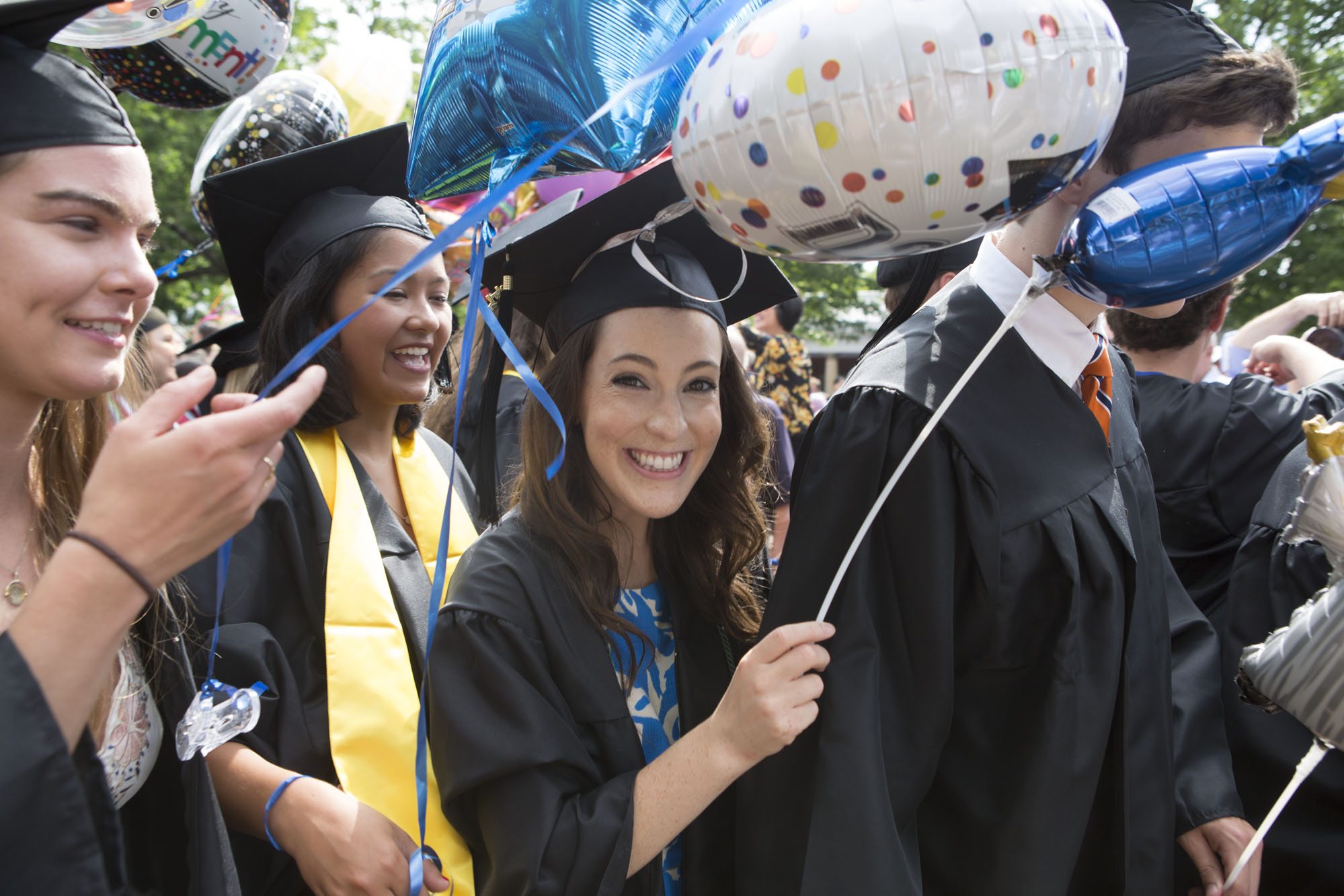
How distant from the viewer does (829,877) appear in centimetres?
150

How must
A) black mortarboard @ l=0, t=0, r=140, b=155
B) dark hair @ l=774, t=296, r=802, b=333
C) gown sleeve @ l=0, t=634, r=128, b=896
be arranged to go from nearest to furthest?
gown sleeve @ l=0, t=634, r=128, b=896 < black mortarboard @ l=0, t=0, r=140, b=155 < dark hair @ l=774, t=296, r=802, b=333

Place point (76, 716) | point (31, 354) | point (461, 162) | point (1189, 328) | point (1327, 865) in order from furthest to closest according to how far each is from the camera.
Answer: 1. point (1189, 328)
2. point (1327, 865)
3. point (461, 162)
4. point (31, 354)
5. point (76, 716)

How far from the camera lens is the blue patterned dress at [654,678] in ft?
6.08

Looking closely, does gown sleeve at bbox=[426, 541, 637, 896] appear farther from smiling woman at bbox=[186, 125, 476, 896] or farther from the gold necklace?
the gold necklace

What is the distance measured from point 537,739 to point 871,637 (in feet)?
2.00

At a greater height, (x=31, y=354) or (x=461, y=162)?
(x=461, y=162)

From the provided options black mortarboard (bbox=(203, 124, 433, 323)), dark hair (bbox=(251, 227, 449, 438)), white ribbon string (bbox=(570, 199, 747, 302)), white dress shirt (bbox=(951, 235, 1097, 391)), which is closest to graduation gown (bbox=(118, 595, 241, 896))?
dark hair (bbox=(251, 227, 449, 438))

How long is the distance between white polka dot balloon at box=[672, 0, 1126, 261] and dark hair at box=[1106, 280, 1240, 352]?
1.80m

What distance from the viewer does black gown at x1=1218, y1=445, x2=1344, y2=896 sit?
205cm

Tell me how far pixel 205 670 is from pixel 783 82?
5.15 feet

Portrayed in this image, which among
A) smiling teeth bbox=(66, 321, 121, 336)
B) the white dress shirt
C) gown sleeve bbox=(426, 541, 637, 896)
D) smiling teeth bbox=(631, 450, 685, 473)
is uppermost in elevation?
smiling teeth bbox=(66, 321, 121, 336)

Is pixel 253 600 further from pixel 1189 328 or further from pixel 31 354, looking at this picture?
pixel 1189 328

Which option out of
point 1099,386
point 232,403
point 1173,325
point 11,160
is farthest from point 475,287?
point 1173,325

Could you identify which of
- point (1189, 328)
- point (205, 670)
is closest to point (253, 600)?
point (205, 670)
